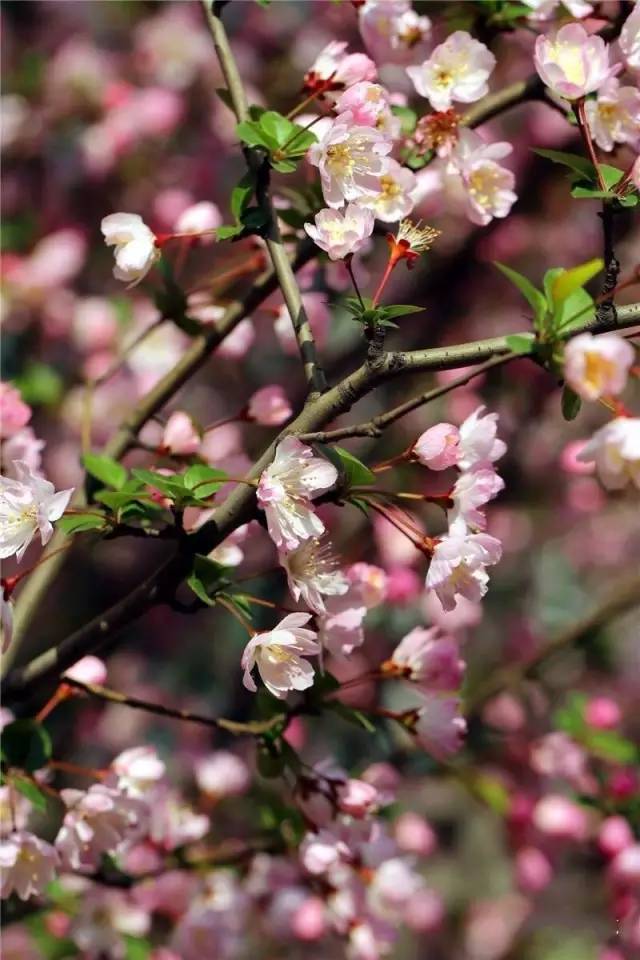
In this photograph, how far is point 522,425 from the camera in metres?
2.19

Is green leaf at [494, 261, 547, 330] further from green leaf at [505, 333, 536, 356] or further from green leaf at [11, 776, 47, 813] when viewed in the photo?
green leaf at [11, 776, 47, 813]

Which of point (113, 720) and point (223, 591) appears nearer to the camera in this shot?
point (223, 591)

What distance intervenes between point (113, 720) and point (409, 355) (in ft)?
6.48

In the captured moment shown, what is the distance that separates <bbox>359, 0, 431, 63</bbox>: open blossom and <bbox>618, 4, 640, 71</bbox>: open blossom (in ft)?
0.76

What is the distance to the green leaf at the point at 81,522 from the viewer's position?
2.68 ft

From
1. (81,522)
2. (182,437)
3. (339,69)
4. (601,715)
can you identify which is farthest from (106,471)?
(601,715)

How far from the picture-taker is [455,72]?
982 mm

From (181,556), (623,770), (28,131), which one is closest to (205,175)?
(28,131)

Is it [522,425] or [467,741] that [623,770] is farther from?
[522,425]

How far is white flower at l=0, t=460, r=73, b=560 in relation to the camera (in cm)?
78

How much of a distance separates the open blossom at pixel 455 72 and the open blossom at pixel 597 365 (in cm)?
40

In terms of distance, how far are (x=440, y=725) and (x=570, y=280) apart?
17.2 inches

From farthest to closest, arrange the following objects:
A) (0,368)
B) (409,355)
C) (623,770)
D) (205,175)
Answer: (205,175) → (0,368) → (623,770) → (409,355)

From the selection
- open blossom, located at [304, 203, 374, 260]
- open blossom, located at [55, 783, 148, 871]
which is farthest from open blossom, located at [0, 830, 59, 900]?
open blossom, located at [304, 203, 374, 260]
